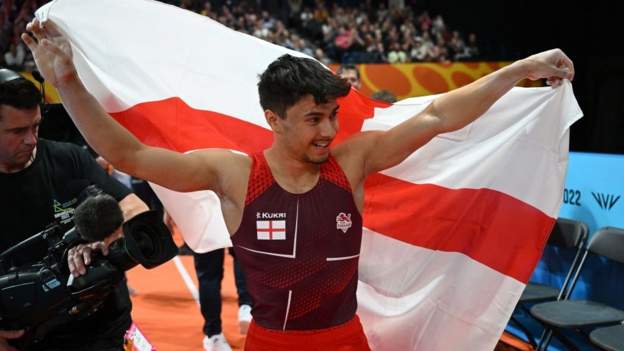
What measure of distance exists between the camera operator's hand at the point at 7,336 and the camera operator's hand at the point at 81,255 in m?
0.26

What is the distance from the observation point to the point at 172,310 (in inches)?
217

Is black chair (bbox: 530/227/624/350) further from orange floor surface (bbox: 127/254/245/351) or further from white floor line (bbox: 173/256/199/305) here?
white floor line (bbox: 173/256/199/305)

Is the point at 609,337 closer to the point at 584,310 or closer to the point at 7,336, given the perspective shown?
the point at 584,310

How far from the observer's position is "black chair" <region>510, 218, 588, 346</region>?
13.6 ft

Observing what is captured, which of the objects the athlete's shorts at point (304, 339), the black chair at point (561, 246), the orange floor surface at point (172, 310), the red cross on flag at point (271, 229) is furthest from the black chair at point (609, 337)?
the orange floor surface at point (172, 310)

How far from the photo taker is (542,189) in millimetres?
2484

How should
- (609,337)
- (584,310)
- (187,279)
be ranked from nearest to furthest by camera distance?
(609,337) < (584,310) < (187,279)

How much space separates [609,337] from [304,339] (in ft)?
6.70

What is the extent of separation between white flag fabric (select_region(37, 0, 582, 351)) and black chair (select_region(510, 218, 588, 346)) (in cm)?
180

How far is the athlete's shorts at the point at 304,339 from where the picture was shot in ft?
6.43

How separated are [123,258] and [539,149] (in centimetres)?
163

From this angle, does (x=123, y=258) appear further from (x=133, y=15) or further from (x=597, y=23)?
(x=597, y=23)

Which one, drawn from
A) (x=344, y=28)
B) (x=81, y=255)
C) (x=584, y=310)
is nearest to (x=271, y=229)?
(x=81, y=255)

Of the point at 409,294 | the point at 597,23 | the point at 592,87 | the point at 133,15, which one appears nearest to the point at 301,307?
the point at 409,294
